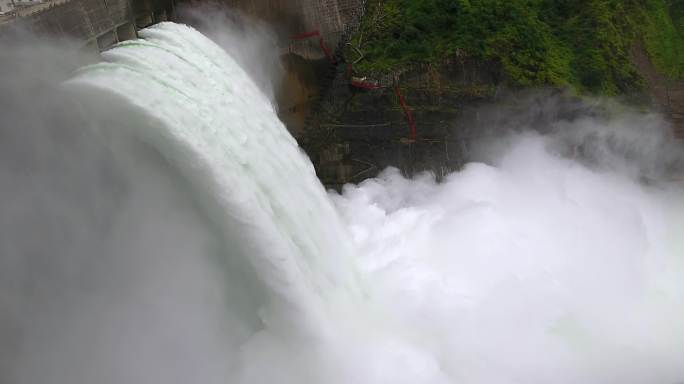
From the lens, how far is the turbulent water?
6758 mm

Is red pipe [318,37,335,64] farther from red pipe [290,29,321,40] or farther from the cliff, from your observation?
the cliff

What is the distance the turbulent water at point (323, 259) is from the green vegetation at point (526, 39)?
4.35 feet

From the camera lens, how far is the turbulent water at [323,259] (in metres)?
6.76

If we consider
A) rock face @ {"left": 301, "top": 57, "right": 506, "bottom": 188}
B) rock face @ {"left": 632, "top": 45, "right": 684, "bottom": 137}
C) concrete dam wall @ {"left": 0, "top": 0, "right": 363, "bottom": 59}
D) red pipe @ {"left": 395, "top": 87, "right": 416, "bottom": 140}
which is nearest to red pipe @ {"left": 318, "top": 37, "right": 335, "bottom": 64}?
concrete dam wall @ {"left": 0, "top": 0, "right": 363, "bottom": 59}

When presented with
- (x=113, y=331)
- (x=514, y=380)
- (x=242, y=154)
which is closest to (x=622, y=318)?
(x=514, y=380)

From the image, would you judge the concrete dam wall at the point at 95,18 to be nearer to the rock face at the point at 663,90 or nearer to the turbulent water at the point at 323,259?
the turbulent water at the point at 323,259

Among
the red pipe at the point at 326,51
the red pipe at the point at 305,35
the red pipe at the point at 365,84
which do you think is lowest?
the red pipe at the point at 365,84

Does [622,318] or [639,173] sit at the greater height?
[639,173]

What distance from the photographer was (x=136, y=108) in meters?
6.73

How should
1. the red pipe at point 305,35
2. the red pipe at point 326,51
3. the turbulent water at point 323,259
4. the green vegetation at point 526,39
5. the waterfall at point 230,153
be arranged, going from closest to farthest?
1. the turbulent water at point 323,259
2. the waterfall at point 230,153
3. the red pipe at point 305,35
4. the red pipe at point 326,51
5. the green vegetation at point 526,39

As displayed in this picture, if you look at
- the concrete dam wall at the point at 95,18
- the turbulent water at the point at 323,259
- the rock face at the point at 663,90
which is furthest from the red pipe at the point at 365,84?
the rock face at the point at 663,90

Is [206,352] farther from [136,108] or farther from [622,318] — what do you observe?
[622,318]

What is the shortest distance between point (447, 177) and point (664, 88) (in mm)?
6188

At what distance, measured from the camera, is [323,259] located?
9.16 metres
